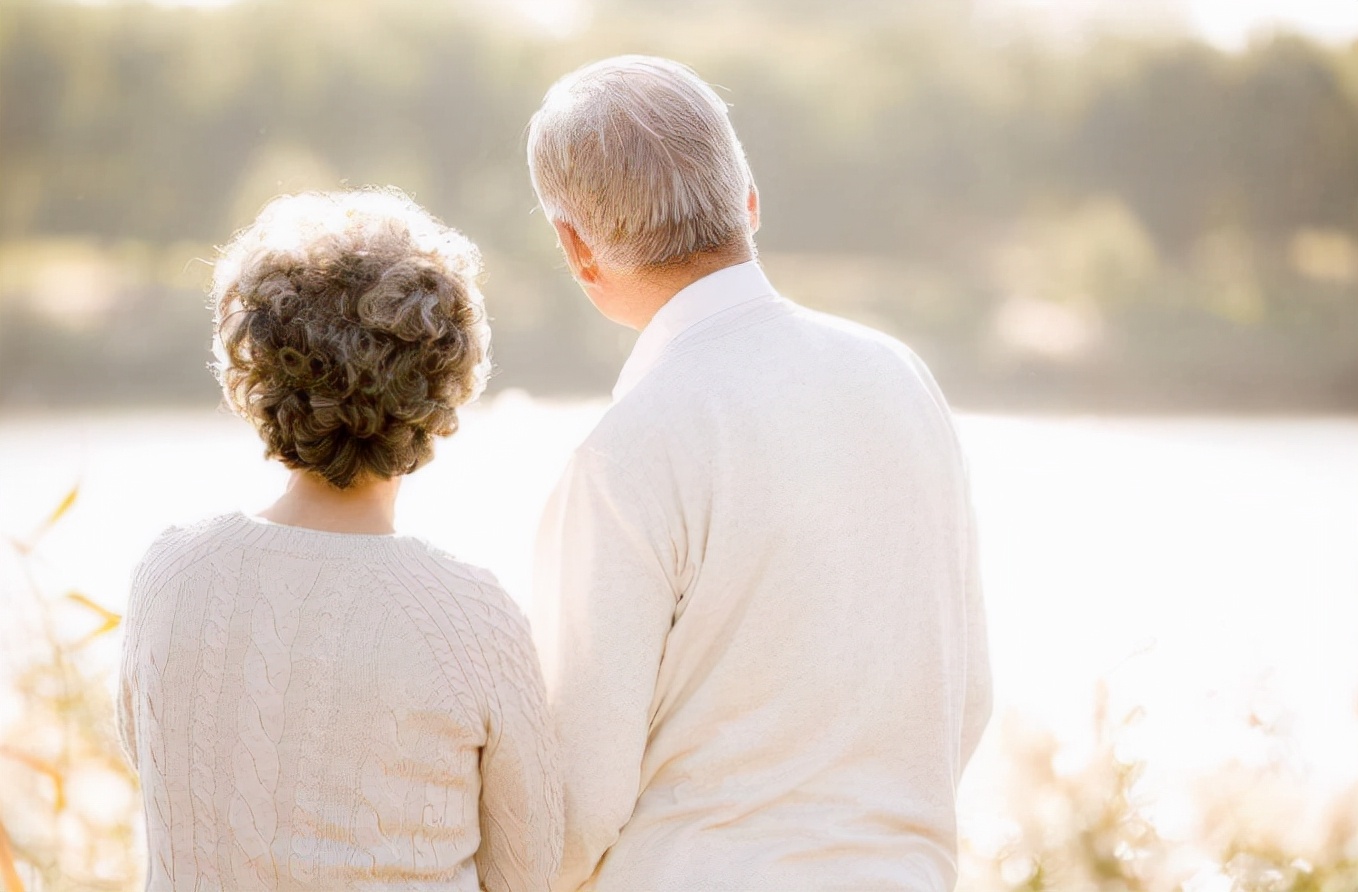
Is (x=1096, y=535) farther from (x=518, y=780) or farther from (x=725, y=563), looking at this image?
(x=518, y=780)

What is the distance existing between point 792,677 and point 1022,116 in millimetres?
1377

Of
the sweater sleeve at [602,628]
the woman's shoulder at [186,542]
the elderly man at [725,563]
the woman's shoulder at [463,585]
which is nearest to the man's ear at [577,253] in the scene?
the elderly man at [725,563]

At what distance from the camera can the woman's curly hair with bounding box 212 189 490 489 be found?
4.41 ft

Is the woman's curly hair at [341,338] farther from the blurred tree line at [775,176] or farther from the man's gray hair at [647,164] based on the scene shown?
the blurred tree line at [775,176]

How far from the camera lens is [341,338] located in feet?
4.41

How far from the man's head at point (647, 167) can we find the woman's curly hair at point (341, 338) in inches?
7.3

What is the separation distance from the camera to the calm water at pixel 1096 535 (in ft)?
7.53

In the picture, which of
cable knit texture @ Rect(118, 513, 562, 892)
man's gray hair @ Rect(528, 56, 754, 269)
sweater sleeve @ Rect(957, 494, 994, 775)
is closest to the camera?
cable knit texture @ Rect(118, 513, 562, 892)

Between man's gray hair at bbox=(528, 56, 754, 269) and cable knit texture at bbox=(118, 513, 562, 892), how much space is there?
435 millimetres

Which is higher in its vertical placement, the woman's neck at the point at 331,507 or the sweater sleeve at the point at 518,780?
the woman's neck at the point at 331,507

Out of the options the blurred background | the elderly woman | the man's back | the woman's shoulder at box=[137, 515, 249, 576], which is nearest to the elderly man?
the man's back

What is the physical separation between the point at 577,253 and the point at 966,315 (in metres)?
1.05

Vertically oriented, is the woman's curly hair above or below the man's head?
below

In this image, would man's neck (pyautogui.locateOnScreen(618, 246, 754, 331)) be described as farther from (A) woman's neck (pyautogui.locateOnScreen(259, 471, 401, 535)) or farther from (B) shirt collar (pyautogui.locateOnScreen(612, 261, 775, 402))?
(A) woman's neck (pyautogui.locateOnScreen(259, 471, 401, 535))
